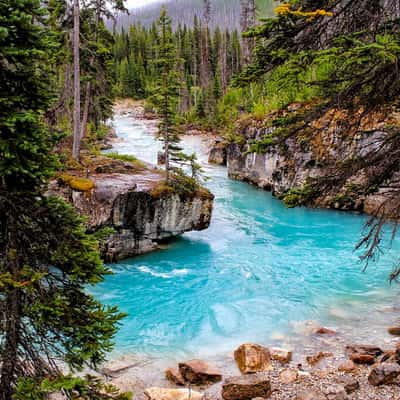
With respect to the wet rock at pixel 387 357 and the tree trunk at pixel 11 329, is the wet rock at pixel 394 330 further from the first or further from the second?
the tree trunk at pixel 11 329

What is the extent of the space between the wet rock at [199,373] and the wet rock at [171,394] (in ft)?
1.61

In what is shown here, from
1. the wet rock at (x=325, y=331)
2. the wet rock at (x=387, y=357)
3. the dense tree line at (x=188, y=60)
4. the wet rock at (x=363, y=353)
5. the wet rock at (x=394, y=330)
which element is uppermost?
the dense tree line at (x=188, y=60)

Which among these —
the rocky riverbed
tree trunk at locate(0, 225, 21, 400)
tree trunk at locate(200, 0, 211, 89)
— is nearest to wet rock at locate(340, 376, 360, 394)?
the rocky riverbed

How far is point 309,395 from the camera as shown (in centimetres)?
654

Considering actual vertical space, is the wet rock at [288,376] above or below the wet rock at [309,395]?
below

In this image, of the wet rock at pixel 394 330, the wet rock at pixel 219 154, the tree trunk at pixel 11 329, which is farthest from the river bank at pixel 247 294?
the wet rock at pixel 219 154

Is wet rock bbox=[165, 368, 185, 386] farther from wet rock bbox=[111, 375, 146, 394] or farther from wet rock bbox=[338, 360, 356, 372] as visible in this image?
wet rock bbox=[338, 360, 356, 372]

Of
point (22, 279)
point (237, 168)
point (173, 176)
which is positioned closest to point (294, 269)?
point (173, 176)

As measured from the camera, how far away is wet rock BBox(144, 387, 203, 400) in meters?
6.98

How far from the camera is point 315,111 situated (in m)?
5.97

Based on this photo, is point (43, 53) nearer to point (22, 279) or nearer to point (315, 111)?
point (22, 279)

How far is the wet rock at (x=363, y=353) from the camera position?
8.08 metres

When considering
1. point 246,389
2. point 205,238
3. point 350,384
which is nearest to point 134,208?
point 205,238

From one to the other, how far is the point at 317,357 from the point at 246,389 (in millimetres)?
2265
